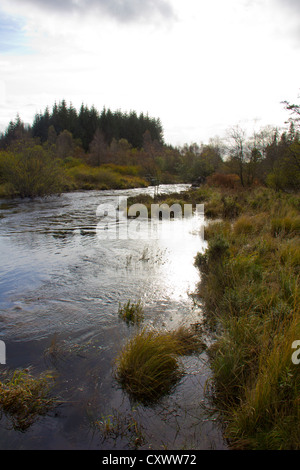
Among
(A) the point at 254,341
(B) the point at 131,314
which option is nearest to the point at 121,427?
(A) the point at 254,341

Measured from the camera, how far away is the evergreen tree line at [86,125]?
71438 mm

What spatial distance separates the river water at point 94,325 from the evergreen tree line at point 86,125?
2551 inches

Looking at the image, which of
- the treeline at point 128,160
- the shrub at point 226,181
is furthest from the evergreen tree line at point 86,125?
the shrub at point 226,181

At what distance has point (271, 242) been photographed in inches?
279

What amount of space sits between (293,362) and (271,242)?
4.77m

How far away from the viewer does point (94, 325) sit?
4.23m

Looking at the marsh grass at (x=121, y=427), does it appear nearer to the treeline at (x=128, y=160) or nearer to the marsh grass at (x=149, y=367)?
the marsh grass at (x=149, y=367)

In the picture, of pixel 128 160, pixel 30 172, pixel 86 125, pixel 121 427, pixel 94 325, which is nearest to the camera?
pixel 121 427

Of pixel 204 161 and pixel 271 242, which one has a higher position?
pixel 204 161

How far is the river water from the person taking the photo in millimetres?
2475

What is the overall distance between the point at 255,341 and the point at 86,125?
7765 cm

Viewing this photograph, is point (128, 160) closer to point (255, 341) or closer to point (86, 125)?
point (86, 125)
